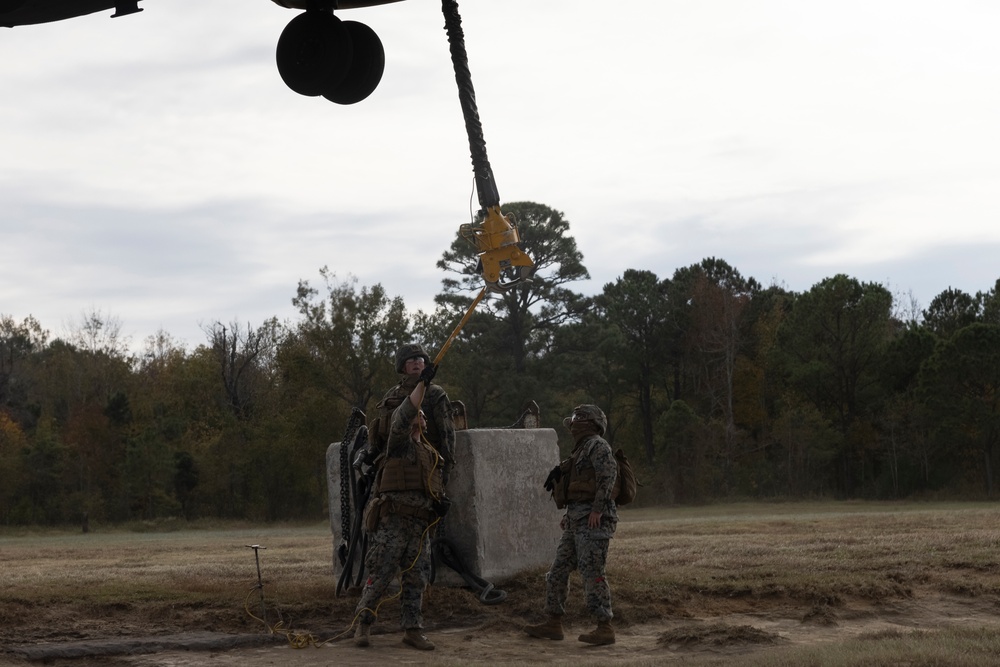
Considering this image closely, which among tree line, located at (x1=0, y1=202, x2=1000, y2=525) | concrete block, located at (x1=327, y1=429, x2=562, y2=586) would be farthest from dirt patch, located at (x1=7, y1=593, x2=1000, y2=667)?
tree line, located at (x1=0, y1=202, x2=1000, y2=525)

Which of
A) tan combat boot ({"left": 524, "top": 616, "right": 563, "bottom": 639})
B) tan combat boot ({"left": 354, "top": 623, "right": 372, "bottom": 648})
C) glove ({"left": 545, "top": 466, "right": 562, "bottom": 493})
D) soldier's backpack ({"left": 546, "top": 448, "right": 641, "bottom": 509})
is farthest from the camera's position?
glove ({"left": 545, "top": 466, "right": 562, "bottom": 493})

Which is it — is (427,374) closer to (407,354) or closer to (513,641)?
(407,354)

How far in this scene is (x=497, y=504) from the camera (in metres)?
11.1

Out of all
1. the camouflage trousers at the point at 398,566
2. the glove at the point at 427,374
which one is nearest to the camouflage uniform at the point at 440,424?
the camouflage trousers at the point at 398,566

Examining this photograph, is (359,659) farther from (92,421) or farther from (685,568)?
(92,421)

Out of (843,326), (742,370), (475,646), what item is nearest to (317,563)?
(475,646)

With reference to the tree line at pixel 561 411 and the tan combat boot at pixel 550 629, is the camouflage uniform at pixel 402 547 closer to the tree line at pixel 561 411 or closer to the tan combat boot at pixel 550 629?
the tan combat boot at pixel 550 629

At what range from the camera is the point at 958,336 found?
158 feet

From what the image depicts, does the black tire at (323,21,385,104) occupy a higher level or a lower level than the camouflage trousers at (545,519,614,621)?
higher

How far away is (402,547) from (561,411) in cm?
4416

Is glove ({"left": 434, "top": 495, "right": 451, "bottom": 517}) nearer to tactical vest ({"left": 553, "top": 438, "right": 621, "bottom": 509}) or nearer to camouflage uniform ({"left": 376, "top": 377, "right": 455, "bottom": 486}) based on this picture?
camouflage uniform ({"left": 376, "top": 377, "right": 455, "bottom": 486})

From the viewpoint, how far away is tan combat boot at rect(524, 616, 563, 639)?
9.55 metres

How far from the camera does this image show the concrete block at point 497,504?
35.7 feet

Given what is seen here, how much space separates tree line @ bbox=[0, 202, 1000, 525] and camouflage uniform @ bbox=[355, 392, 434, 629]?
136 ft
